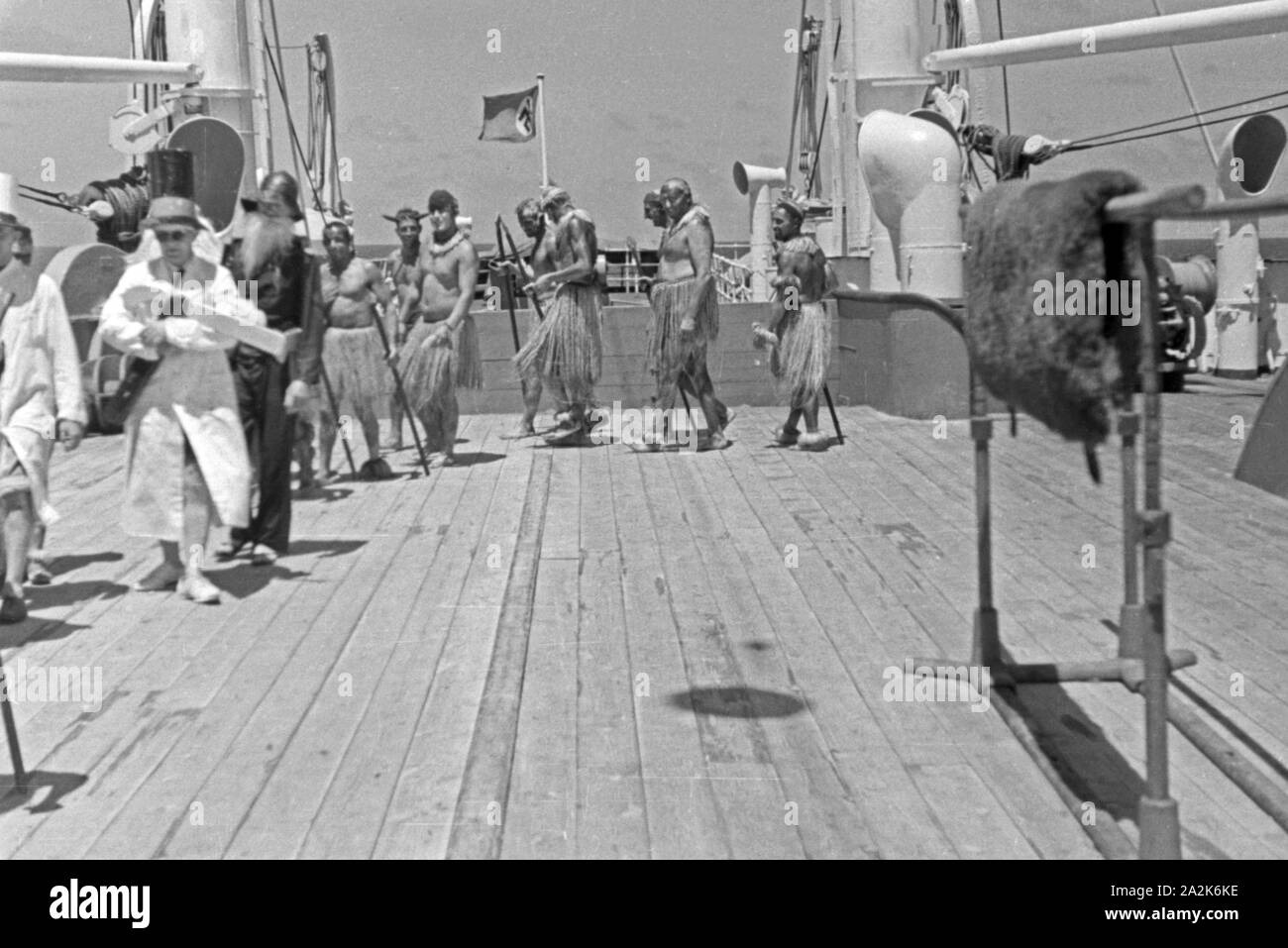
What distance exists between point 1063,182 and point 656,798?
199cm

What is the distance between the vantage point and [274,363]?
8617 millimetres

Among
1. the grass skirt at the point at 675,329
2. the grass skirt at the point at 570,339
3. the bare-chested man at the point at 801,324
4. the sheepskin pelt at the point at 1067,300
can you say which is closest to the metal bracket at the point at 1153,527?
the sheepskin pelt at the point at 1067,300

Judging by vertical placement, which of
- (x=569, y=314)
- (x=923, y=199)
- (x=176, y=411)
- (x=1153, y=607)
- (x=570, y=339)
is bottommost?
(x=1153, y=607)

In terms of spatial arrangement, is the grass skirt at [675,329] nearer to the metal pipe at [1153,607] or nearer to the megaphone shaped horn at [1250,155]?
the megaphone shaped horn at [1250,155]

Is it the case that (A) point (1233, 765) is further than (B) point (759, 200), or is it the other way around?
(B) point (759, 200)

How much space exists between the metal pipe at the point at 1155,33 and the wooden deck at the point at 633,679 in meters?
2.42

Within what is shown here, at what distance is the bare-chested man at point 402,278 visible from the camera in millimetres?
12281

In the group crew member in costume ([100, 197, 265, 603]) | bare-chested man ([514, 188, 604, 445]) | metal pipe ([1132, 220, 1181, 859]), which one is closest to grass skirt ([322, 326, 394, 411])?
bare-chested man ([514, 188, 604, 445])

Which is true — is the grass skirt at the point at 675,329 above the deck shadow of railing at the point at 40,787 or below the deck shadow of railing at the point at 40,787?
above

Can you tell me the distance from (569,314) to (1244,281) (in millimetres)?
7226

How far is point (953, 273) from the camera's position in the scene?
13.4 meters

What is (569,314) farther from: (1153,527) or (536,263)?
(1153,527)

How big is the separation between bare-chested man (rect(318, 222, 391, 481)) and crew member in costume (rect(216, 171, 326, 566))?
2188mm

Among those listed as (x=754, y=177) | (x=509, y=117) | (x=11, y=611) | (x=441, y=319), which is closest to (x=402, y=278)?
(x=441, y=319)
